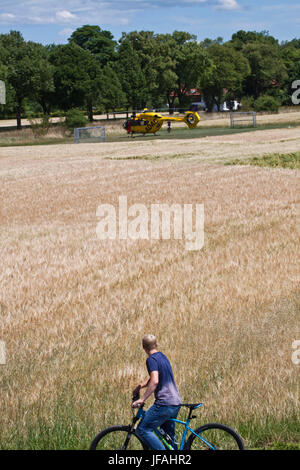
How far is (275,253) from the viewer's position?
13.0 metres

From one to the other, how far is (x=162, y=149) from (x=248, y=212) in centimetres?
2955

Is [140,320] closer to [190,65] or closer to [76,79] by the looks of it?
[76,79]

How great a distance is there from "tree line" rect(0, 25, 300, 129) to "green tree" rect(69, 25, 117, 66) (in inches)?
9.3

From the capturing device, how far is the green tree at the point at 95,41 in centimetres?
13470

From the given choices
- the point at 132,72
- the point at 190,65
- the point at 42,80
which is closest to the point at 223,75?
the point at 190,65

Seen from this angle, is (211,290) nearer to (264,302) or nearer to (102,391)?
(264,302)

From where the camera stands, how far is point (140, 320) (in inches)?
353

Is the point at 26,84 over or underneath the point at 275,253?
over

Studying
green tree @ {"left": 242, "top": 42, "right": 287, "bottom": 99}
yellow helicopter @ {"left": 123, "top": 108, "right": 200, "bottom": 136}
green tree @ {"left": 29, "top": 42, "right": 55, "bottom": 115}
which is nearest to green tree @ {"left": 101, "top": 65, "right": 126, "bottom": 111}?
green tree @ {"left": 29, "top": 42, "right": 55, "bottom": 115}

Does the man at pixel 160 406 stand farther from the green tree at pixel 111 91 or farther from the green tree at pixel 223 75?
the green tree at pixel 223 75

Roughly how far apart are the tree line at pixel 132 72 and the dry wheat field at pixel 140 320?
7198 centimetres

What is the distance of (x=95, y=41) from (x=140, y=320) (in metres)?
137

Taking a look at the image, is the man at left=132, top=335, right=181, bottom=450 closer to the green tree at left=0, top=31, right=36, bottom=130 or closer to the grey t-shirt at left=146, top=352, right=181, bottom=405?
the grey t-shirt at left=146, top=352, right=181, bottom=405

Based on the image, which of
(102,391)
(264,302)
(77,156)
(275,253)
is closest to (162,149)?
(77,156)
